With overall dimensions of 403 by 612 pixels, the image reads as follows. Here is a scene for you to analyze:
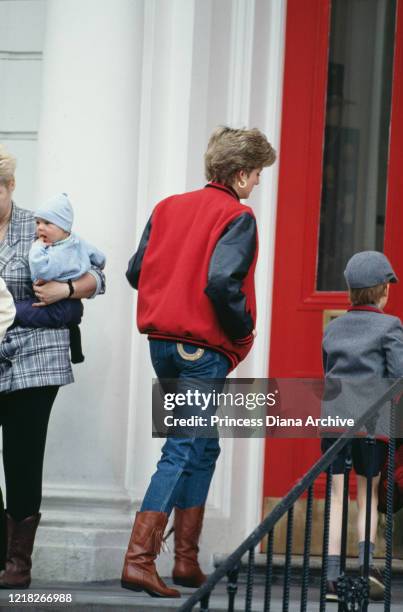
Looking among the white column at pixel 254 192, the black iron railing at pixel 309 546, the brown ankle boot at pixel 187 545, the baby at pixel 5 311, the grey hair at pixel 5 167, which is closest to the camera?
the black iron railing at pixel 309 546

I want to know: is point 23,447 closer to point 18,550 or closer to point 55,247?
point 18,550

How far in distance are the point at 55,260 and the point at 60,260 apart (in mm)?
26

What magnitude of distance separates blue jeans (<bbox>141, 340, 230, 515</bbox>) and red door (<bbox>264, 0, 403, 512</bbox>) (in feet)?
4.27

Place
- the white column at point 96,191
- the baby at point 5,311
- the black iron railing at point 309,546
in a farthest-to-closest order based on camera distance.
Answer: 1. the white column at point 96,191
2. the baby at point 5,311
3. the black iron railing at point 309,546

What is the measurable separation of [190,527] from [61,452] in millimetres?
1088

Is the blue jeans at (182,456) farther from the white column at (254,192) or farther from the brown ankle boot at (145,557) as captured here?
the white column at (254,192)

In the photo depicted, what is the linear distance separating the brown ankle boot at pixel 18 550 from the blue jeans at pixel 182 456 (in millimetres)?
532

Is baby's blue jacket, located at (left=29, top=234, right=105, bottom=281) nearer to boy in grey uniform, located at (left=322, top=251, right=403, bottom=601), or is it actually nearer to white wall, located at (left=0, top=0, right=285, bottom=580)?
white wall, located at (left=0, top=0, right=285, bottom=580)

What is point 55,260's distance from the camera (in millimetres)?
4840

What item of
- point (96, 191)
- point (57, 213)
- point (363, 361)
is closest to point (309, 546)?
point (363, 361)

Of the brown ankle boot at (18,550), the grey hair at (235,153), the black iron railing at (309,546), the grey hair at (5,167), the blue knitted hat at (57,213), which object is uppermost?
the grey hair at (235,153)

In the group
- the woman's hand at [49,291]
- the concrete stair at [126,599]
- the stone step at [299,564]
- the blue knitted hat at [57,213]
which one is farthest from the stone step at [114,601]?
the blue knitted hat at [57,213]

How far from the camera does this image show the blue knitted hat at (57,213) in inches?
189

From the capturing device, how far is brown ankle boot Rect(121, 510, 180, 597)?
445 cm
